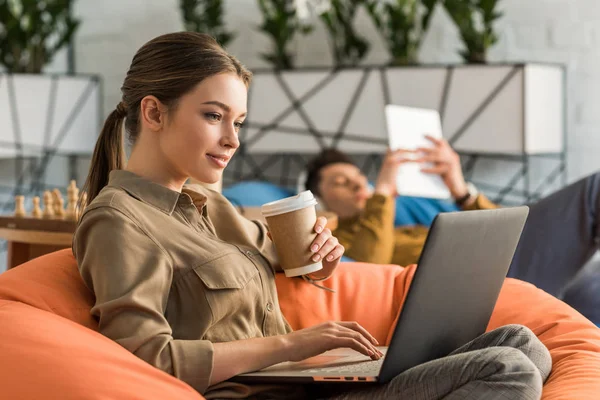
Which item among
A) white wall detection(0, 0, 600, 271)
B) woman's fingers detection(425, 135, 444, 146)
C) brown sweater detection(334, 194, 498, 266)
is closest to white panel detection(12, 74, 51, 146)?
white wall detection(0, 0, 600, 271)

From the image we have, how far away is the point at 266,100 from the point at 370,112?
502mm

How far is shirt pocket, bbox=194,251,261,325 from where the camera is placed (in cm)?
145

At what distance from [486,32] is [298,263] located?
2.61 m

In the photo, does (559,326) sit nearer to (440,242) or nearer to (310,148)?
(440,242)

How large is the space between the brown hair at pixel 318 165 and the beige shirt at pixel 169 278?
1890 mm

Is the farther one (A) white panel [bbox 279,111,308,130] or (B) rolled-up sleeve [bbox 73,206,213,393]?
(A) white panel [bbox 279,111,308,130]

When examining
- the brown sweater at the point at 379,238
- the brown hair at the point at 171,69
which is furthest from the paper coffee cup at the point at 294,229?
the brown sweater at the point at 379,238

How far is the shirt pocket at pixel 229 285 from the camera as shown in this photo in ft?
4.74

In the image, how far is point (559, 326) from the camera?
178cm

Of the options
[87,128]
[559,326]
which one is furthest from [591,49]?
[559,326]

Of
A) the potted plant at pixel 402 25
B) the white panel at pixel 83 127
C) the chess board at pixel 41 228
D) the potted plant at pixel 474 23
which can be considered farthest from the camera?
the white panel at pixel 83 127

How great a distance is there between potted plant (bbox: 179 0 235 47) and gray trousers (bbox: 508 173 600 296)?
2288 millimetres

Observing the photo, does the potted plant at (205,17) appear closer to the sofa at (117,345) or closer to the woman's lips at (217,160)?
the sofa at (117,345)

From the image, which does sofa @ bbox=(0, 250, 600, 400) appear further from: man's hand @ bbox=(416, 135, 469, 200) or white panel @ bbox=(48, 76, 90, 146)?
white panel @ bbox=(48, 76, 90, 146)
